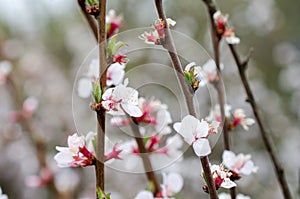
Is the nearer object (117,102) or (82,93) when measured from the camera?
(117,102)

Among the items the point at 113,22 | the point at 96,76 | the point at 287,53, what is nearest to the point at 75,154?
the point at 96,76

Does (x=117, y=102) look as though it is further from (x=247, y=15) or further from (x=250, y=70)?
(x=247, y=15)

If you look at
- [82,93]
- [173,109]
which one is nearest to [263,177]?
[173,109]

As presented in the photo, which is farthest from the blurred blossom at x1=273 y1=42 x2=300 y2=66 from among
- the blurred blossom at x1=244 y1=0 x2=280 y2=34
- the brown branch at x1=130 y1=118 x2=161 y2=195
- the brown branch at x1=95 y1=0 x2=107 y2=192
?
the brown branch at x1=95 y1=0 x2=107 y2=192

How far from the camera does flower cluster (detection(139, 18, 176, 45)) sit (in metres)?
0.51

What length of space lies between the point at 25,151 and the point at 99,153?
2.08m

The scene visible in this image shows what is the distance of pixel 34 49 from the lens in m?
3.29

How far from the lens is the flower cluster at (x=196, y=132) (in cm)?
47

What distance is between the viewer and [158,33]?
519mm

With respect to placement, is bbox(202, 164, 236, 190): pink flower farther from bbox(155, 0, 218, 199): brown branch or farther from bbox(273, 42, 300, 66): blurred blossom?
bbox(273, 42, 300, 66): blurred blossom

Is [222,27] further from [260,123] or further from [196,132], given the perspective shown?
[196,132]

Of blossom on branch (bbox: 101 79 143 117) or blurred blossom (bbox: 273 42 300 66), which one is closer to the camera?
blossom on branch (bbox: 101 79 143 117)

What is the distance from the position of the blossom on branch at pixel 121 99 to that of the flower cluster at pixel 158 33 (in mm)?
57

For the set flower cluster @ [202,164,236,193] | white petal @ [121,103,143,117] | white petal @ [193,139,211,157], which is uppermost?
white petal @ [121,103,143,117]
